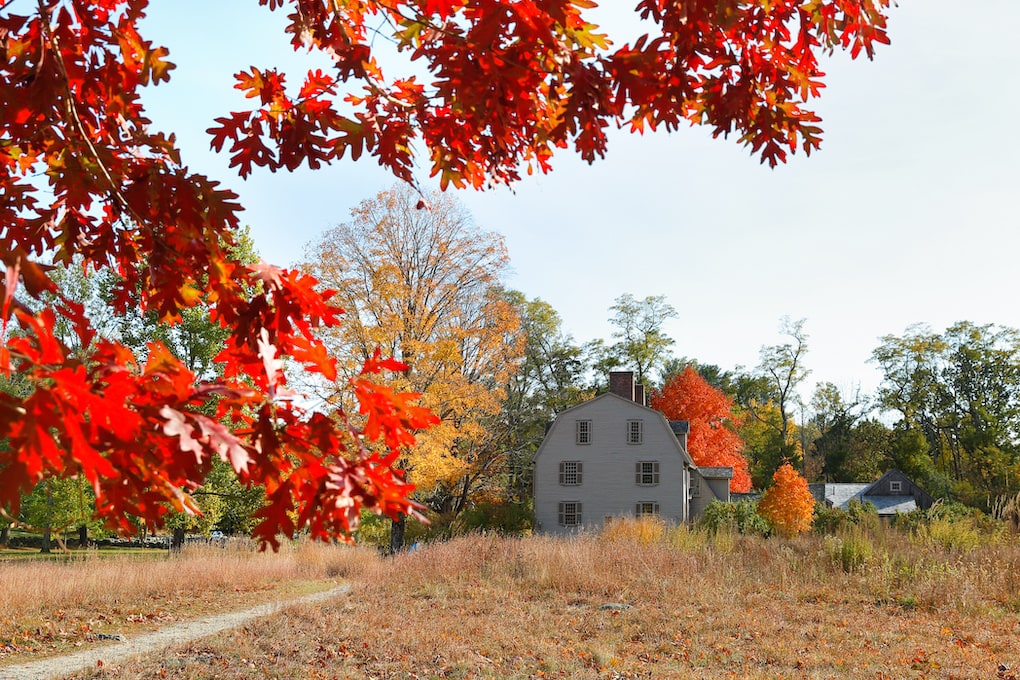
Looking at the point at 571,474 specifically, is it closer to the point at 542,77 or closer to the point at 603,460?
the point at 603,460

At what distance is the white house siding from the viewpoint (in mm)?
27188

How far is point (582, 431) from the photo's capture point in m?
27.8

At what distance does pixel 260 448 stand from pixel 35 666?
22.9ft

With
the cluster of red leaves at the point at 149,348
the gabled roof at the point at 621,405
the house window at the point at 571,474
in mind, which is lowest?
the house window at the point at 571,474

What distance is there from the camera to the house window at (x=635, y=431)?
2750 cm

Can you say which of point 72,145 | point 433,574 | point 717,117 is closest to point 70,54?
point 72,145

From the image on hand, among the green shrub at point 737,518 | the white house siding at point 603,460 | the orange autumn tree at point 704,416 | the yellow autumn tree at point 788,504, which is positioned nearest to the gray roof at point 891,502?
the orange autumn tree at point 704,416

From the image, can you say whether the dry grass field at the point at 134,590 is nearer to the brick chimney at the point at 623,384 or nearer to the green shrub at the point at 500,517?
the green shrub at the point at 500,517

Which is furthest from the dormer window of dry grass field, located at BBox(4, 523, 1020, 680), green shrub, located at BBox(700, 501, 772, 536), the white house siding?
dry grass field, located at BBox(4, 523, 1020, 680)

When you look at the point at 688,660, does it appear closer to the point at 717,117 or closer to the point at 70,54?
the point at 717,117

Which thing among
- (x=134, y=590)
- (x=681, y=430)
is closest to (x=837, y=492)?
(x=681, y=430)

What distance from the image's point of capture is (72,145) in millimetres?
2596

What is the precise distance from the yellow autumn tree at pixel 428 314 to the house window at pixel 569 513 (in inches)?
335

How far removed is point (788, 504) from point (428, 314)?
11262 mm
